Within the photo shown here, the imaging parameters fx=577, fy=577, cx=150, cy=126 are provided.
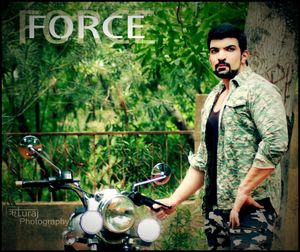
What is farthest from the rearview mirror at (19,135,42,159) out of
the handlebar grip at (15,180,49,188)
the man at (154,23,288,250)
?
the man at (154,23,288,250)

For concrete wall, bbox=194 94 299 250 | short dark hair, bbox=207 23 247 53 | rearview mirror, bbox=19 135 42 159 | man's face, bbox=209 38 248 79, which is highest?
short dark hair, bbox=207 23 247 53

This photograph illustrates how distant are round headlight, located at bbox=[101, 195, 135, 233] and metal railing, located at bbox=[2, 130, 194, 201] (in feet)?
4.09

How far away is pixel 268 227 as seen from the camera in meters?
3.50

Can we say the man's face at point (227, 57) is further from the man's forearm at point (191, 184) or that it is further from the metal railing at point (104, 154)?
the metal railing at point (104, 154)

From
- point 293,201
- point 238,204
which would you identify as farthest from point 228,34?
point 293,201

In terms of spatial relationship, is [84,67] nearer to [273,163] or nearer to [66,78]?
[66,78]

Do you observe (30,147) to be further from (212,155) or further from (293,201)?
(293,201)

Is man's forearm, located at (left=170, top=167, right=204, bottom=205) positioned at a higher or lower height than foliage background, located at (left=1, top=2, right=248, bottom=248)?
lower

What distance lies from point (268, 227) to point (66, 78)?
88.1 inches

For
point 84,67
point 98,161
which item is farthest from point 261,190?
point 84,67

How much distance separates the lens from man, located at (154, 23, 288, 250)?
3372 mm

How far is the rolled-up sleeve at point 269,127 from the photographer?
3.30m

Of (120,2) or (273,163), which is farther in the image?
(120,2)

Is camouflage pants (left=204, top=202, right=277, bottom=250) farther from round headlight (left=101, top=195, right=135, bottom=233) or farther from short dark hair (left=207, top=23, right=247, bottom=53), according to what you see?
short dark hair (left=207, top=23, right=247, bottom=53)
